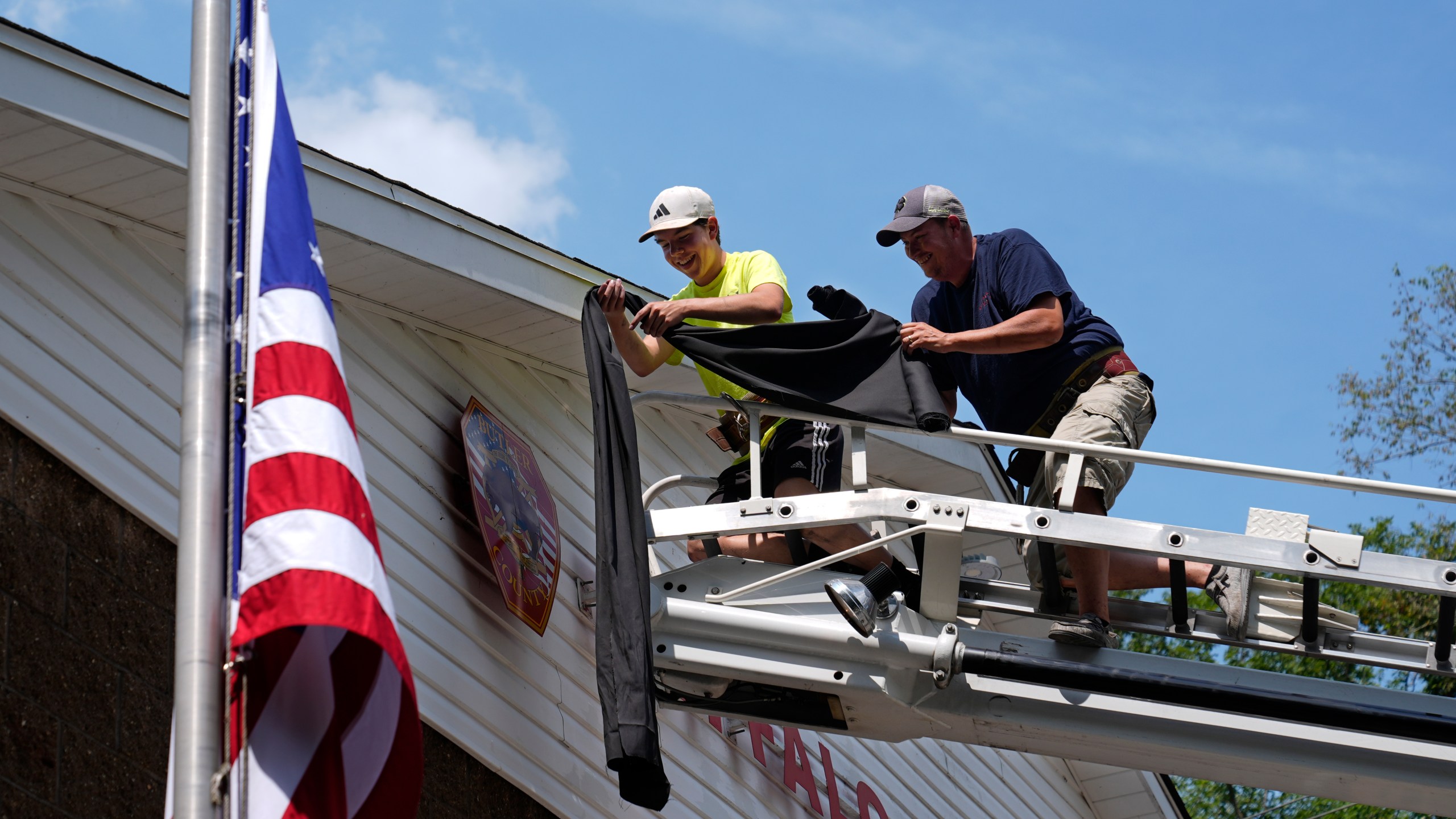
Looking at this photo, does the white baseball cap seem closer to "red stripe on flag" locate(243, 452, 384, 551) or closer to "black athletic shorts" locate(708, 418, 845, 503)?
"black athletic shorts" locate(708, 418, 845, 503)

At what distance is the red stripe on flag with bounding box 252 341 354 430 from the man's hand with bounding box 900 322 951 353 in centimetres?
239

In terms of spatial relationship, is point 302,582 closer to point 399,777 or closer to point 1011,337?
point 399,777

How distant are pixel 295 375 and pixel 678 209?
2693mm

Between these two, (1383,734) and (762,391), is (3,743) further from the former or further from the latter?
(1383,734)

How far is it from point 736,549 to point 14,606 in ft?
8.62

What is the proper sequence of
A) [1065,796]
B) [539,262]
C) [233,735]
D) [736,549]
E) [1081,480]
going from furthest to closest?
[1065,796] → [539,262] → [736,549] → [1081,480] → [233,735]

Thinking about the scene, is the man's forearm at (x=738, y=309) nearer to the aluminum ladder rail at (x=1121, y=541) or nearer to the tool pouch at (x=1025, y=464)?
the aluminum ladder rail at (x=1121, y=541)

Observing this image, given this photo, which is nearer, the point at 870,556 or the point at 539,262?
the point at 870,556

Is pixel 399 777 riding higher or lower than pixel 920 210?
lower

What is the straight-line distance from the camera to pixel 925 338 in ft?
19.3

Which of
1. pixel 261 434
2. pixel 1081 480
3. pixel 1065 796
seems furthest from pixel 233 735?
pixel 1065 796

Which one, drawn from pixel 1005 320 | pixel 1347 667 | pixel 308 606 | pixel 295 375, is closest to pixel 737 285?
pixel 1005 320

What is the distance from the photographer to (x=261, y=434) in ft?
13.2

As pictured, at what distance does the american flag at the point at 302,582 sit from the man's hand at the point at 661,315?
1.74m
